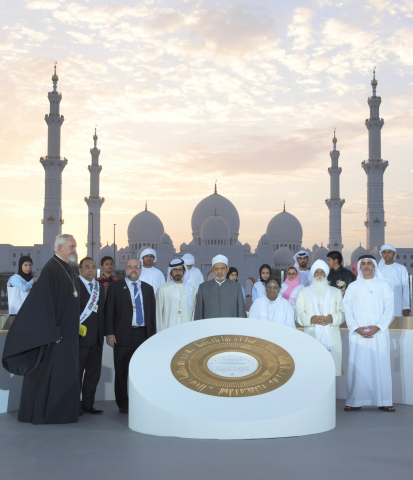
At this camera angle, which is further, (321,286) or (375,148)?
(375,148)

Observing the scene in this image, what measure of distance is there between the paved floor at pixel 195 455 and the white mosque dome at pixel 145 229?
38538 mm

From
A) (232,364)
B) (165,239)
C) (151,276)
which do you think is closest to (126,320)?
(232,364)

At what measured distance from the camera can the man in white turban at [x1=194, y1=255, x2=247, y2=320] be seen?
540 cm

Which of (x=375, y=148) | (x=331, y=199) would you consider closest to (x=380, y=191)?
(x=375, y=148)

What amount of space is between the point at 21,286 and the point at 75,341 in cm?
318

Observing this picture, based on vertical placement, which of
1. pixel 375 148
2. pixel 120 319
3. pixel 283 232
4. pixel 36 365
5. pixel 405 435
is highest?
pixel 375 148

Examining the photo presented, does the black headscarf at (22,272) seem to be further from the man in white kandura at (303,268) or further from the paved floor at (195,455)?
the man in white kandura at (303,268)

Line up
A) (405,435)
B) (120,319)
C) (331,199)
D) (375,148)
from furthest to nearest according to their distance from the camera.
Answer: (331,199) → (375,148) → (120,319) → (405,435)

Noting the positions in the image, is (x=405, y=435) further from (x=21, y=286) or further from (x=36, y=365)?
(x=21, y=286)

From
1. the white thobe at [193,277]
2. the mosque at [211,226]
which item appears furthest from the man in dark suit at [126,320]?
the mosque at [211,226]

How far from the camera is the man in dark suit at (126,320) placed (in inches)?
197

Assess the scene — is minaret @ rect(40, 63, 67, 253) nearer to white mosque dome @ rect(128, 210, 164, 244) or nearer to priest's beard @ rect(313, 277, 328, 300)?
white mosque dome @ rect(128, 210, 164, 244)

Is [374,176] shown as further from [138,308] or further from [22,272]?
[138,308]

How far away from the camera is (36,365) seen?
4.39 meters
